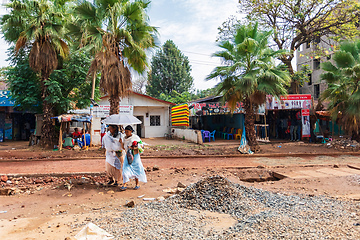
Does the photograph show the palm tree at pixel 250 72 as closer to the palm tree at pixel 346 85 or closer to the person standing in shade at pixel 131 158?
the palm tree at pixel 346 85

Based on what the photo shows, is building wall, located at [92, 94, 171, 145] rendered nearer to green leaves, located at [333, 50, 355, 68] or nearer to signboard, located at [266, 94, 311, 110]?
signboard, located at [266, 94, 311, 110]

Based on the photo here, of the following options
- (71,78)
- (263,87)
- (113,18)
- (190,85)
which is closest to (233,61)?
(263,87)

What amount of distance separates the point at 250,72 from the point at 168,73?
28.5 meters

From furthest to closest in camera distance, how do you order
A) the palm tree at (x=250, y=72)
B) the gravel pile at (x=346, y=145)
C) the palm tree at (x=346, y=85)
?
1. the gravel pile at (x=346, y=145)
2. the palm tree at (x=346, y=85)
3. the palm tree at (x=250, y=72)

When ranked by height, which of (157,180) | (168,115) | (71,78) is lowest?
(157,180)

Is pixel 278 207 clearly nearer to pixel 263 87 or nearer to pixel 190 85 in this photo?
pixel 263 87

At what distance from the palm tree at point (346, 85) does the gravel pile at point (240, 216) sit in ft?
39.6

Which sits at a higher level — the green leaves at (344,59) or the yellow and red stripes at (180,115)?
the green leaves at (344,59)

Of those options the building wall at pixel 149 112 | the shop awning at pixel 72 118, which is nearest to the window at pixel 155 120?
the building wall at pixel 149 112

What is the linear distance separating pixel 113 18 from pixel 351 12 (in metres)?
18.1

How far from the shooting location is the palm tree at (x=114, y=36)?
1177 centimetres

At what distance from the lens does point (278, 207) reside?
4.89 m

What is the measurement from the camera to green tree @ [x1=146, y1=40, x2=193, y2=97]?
134ft

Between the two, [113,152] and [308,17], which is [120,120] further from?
[308,17]
